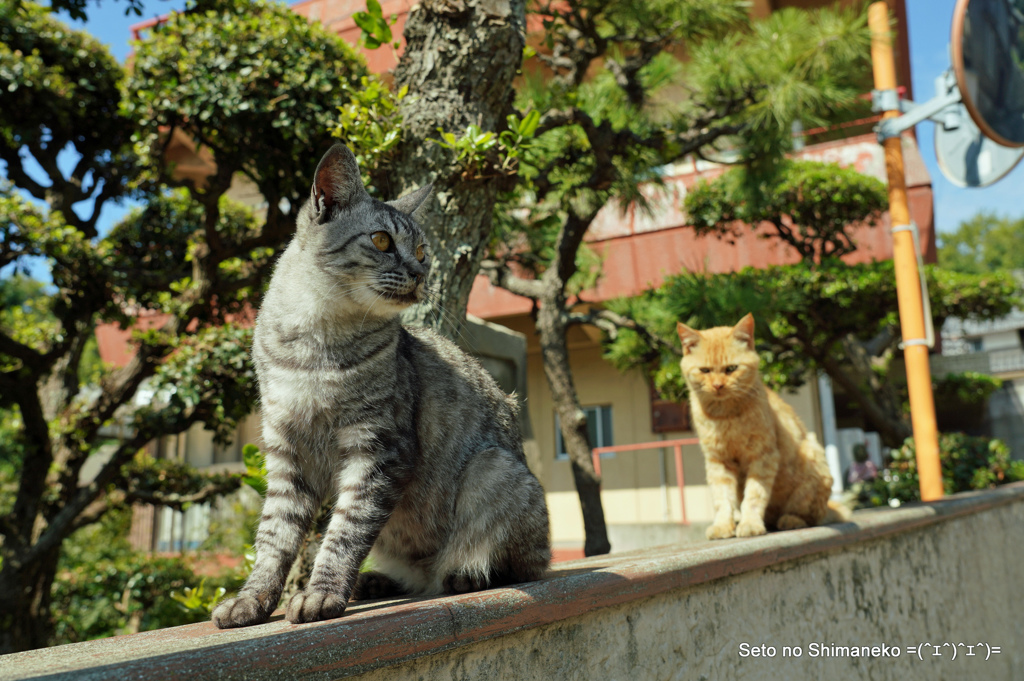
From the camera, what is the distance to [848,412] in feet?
47.8

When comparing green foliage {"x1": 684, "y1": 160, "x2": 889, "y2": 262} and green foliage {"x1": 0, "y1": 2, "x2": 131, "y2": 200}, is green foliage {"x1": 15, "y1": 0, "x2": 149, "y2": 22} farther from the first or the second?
green foliage {"x1": 684, "y1": 160, "x2": 889, "y2": 262}

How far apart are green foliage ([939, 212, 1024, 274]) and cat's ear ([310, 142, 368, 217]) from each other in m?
38.2

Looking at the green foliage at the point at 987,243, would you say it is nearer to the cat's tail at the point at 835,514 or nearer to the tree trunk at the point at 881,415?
the tree trunk at the point at 881,415

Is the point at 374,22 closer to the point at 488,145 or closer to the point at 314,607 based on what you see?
the point at 488,145

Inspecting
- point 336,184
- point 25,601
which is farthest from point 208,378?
point 336,184

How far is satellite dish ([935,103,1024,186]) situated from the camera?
4777 millimetres

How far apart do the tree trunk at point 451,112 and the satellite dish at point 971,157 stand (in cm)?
370

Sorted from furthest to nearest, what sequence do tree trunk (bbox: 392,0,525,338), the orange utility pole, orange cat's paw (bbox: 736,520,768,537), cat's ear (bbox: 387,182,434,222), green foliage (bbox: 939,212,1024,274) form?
1. green foliage (bbox: 939,212,1024,274)
2. the orange utility pole
3. orange cat's paw (bbox: 736,520,768,537)
4. tree trunk (bbox: 392,0,525,338)
5. cat's ear (bbox: 387,182,434,222)

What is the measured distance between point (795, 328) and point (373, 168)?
5.07 meters

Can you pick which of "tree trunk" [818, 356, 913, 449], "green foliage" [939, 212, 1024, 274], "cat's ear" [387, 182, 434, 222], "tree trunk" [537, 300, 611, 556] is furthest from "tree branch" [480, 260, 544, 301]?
"green foliage" [939, 212, 1024, 274]

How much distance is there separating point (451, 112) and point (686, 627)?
2014 millimetres

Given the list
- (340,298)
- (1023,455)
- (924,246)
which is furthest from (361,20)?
(1023,455)

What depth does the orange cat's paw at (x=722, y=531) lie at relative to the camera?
301cm

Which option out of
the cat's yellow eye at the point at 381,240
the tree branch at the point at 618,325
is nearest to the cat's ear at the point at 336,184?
→ the cat's yellow eye at the point at 381,240
